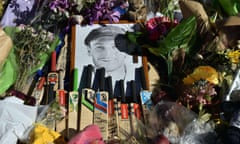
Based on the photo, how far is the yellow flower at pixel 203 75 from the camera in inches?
65.2

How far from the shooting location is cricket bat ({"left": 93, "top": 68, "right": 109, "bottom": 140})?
1631mm

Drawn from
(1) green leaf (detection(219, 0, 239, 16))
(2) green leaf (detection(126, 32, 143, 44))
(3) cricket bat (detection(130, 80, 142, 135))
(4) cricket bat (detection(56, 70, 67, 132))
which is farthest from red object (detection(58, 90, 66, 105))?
(1) green leaf (detection(219, 0, 239, 16))

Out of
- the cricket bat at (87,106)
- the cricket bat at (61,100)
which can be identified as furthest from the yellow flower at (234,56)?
the cricket bat at (61,100)

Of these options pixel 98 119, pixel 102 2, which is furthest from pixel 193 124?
pixel 102 2

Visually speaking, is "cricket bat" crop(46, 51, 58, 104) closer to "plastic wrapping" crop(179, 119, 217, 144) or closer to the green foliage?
the green foliage

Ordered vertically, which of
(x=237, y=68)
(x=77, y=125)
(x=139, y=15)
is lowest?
(x=77, y=125)

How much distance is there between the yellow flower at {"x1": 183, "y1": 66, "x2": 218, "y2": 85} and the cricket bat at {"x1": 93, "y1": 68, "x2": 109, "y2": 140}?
0.29 meters

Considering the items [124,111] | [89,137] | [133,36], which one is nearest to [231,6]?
[133,36]

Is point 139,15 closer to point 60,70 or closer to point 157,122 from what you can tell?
point 60,70

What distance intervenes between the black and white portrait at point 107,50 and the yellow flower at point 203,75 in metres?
0.24

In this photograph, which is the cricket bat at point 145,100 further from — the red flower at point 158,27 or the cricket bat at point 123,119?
the red flower at point 158,27

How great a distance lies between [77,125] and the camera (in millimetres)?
1665

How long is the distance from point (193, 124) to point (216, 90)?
22 cm

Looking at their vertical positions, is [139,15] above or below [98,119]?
above
